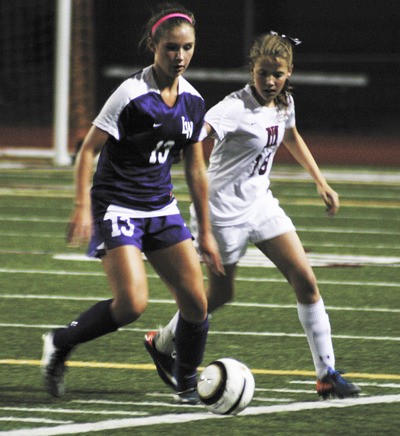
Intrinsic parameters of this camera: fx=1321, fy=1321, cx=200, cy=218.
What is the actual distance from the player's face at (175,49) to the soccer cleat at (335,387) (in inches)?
65.2

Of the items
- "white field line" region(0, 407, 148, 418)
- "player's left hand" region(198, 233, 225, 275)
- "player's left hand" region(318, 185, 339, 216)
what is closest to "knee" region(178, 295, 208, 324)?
"player's left hand" region(198, 233, 225, 275)

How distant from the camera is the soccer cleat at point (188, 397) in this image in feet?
20.8

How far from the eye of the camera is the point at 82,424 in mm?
5840

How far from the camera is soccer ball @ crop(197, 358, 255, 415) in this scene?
235 inches

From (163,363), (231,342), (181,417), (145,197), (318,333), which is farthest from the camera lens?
(231,342)

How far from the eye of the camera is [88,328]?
620 centimetres

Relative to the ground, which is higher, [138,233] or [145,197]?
[145,197]

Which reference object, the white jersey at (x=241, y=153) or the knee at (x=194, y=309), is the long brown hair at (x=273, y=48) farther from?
the knee at (x=194, y=309)

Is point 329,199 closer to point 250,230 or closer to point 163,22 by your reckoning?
point 250,230

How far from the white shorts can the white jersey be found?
1.3 inches

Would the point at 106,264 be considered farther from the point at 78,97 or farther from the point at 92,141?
the point at 78,97

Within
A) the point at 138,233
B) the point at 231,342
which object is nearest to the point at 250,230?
the point at 138,233

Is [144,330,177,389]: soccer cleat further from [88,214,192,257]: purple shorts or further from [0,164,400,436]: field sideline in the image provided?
[88,214,192,257]: purple shorts

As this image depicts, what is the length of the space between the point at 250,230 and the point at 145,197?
2.68 ft
